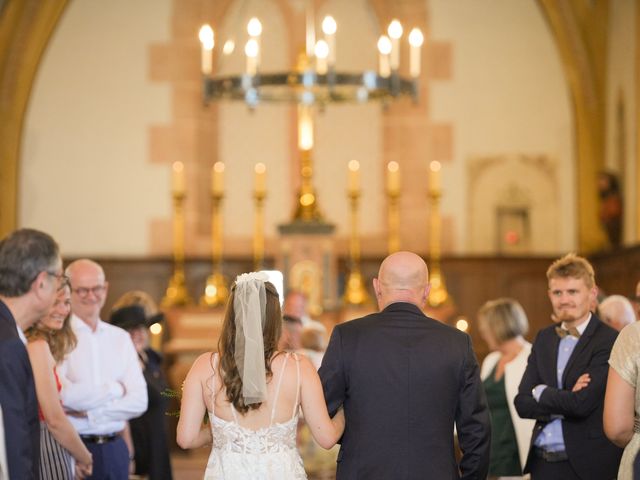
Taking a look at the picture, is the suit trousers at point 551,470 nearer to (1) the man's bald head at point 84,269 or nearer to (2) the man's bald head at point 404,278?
(2) the man's bald head at point 404,278

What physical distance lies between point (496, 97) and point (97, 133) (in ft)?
13.6

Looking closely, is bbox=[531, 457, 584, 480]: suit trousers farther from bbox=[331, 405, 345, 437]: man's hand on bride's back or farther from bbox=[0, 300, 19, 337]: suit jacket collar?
bbox=[0, 300, 19, 337]: suit jacket collar

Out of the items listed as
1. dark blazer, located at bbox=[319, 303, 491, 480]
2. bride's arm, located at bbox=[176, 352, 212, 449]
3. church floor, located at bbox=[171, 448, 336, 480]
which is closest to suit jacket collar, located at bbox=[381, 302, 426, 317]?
dark blazer, located at bbox=[319, 303, 491, 480]

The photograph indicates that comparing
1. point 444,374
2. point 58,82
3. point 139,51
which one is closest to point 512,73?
point 139,51

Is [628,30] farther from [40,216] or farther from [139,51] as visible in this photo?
[40,216]

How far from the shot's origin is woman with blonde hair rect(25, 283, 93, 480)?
4531 mm

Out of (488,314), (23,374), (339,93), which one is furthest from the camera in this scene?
(339,93)

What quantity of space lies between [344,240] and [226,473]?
876 cm

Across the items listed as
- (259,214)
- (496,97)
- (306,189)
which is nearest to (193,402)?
(306,189)

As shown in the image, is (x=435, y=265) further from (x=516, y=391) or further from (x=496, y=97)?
(x=516, y=391)

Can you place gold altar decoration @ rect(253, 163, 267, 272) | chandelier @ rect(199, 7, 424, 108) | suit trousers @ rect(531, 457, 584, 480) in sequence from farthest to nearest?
gold altar decoration @ rect(253, 163, 267, 272) → chandelier @ rect(199, 7, 424, 108) → suit trousers @ rect(531, 457, 584, 480)

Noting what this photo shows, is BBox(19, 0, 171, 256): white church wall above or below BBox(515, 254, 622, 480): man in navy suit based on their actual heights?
above

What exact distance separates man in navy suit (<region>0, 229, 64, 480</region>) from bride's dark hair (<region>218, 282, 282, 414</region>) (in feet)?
1.90

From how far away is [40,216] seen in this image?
13.0m
